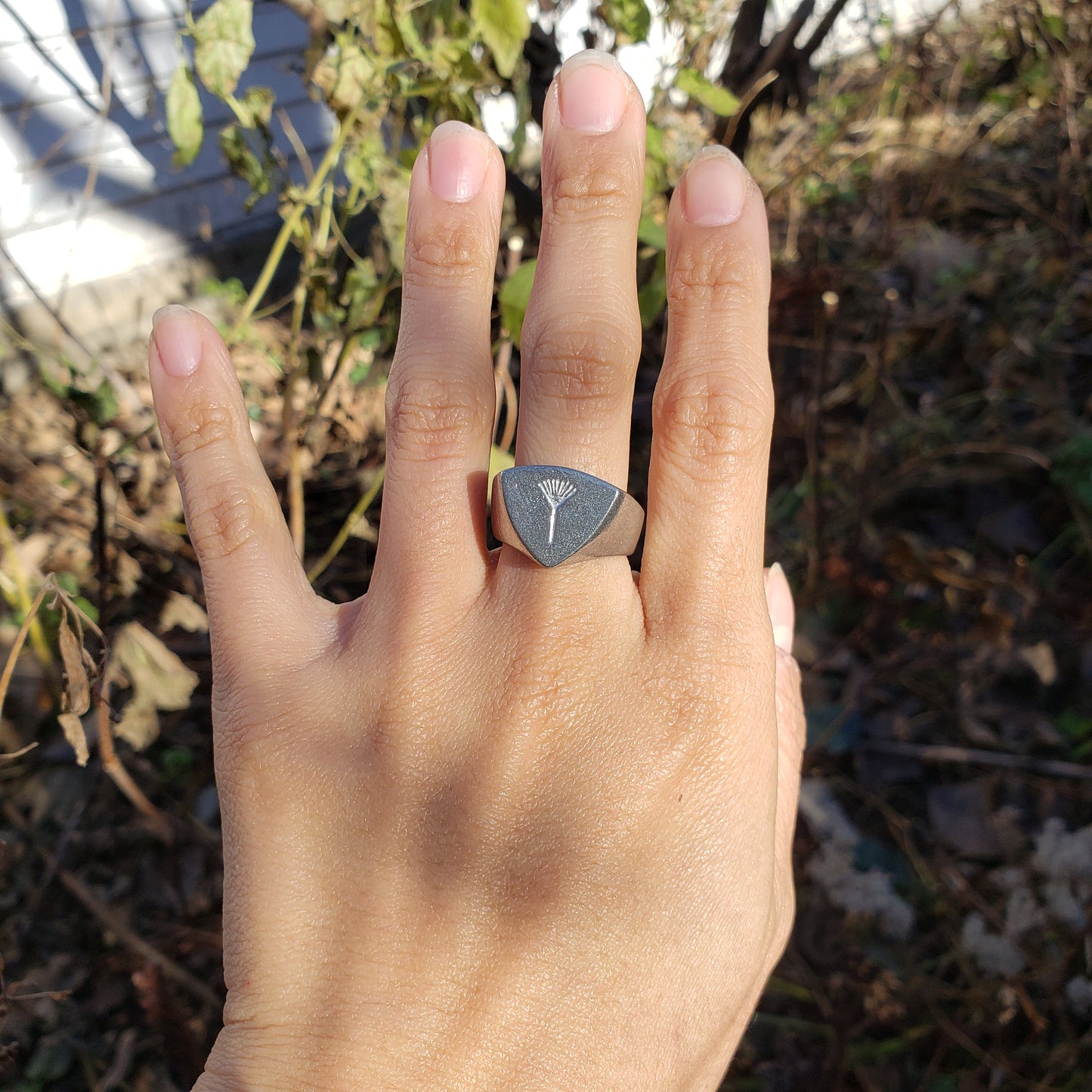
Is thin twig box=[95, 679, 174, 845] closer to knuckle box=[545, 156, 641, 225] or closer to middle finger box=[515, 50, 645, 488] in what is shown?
middle finger box=[515, 50, 645, 488]

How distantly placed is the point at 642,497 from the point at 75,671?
169 centimetres

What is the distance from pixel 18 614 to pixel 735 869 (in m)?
1.85

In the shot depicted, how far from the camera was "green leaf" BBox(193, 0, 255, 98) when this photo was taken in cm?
152

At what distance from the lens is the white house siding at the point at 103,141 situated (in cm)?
313

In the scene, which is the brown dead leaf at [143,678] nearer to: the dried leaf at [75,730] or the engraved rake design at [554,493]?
the dried leaf at [75,730]

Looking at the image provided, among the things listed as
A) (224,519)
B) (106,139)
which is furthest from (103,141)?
(224,519)

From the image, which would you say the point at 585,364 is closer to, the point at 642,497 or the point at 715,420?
the point at 715,420

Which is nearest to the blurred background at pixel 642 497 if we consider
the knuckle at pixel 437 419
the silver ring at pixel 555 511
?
the knuckle at pixel 437 419

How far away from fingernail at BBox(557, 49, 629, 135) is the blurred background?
27cm

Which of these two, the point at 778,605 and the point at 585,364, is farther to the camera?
the point at 778,605

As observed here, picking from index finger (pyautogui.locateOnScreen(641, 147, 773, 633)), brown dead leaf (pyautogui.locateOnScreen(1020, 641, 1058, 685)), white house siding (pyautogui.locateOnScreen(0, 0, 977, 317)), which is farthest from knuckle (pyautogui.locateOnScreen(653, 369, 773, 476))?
white house siding (pyautogui.locateOnScreen(0, 0, 977, 317))

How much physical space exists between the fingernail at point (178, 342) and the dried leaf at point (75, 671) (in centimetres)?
41

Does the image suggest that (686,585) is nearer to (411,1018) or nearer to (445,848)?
(445,848)

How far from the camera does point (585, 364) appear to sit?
1.25 metres
